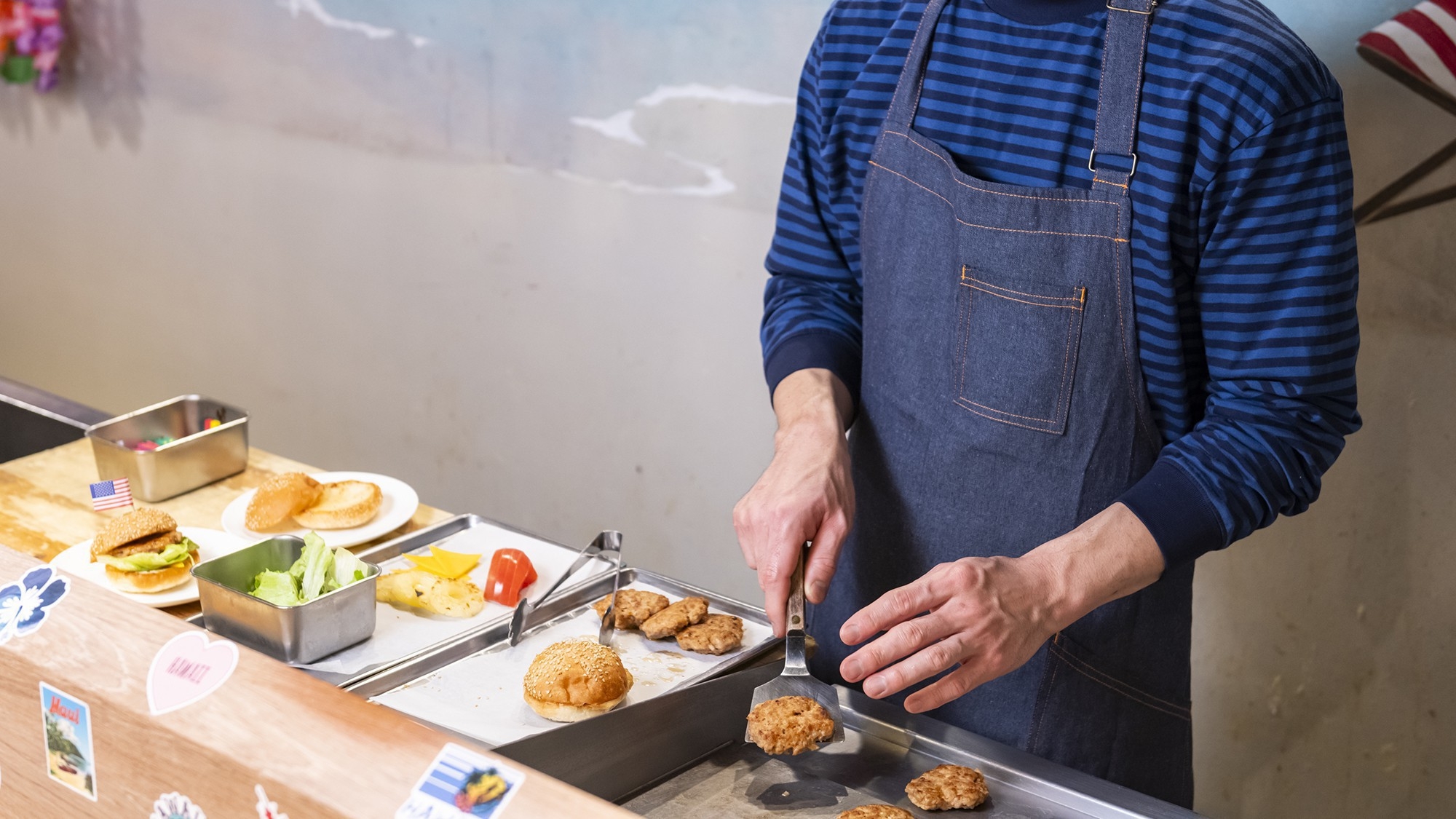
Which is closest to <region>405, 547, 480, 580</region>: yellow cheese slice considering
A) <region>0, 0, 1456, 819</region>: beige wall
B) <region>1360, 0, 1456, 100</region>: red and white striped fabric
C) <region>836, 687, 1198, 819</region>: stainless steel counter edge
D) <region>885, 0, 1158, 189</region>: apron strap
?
<region>836, 687, 1198, 819</region>: stainless steel counter edge

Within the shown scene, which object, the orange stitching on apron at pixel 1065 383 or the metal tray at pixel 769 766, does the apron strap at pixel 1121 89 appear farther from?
the metal tray at pixel 769 766

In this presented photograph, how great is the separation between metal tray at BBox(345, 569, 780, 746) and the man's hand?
0.26 meters

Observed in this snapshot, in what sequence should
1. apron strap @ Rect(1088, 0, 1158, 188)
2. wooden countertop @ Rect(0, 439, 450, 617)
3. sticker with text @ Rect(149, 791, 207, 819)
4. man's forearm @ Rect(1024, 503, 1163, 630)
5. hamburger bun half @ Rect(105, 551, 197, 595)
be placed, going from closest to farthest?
sticker with text @ Rect(149, 791, 207, 819) < man's forearm @ Rect(1024, 503, 1163, 630) < apron strap @ Rect(1088, 0, 1158, 188) < hamburger bun half @ Rect(105, 551, 197, 595) < wooden countertop @ Rect(0, 439, 450, 617)

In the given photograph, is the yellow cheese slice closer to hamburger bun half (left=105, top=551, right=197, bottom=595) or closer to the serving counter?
the serving counter

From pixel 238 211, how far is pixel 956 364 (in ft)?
10.3

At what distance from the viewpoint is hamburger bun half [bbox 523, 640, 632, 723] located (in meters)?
1.40

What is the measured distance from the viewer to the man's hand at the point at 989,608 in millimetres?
1258

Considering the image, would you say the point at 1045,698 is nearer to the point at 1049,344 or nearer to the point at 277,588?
the point at 1049,344

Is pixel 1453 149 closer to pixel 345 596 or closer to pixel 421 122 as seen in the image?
pixel 345 596

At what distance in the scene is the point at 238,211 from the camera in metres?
4.00

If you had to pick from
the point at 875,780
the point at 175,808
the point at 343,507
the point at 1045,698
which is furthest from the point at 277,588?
the point at 1045,698

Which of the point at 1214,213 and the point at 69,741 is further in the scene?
the point at 1214,213

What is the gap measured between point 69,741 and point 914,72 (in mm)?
1268

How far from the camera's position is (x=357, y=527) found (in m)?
1.95
